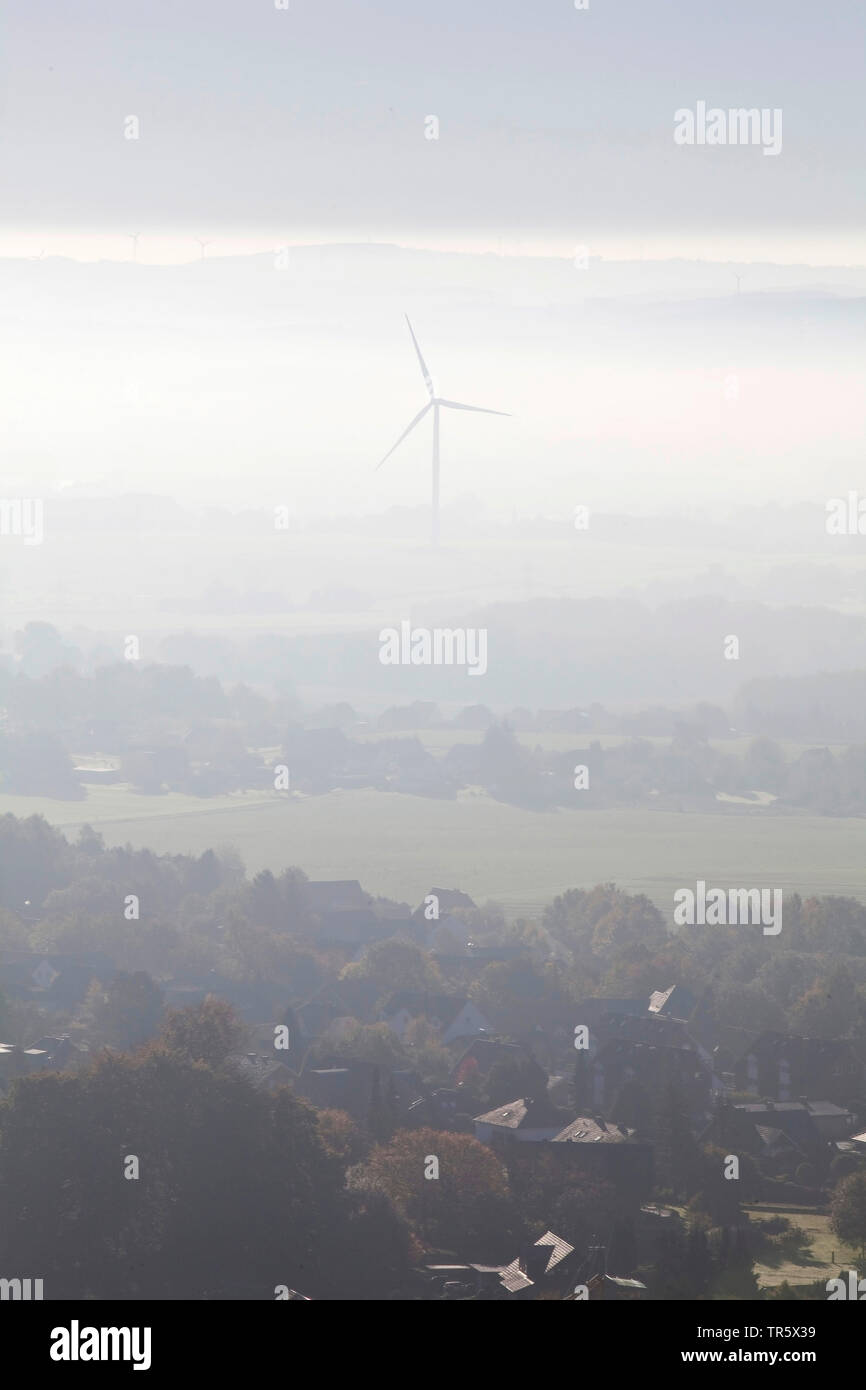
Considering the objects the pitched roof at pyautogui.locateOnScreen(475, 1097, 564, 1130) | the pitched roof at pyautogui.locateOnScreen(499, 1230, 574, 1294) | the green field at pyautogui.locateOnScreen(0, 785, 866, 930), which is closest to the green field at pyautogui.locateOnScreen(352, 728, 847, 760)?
the green field at pyautogui.locateOnScreen(0, 785, 866, 930)

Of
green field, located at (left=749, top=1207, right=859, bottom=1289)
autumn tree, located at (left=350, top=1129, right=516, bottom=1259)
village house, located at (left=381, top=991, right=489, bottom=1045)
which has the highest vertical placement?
village house, located at (left=381, top=991, right=489, bottom=1045)

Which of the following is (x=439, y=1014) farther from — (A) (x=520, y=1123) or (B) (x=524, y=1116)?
(A) (x=520, y=1123)

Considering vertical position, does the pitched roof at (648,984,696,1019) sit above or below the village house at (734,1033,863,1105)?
above

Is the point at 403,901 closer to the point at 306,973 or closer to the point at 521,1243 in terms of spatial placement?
the point at 306,973

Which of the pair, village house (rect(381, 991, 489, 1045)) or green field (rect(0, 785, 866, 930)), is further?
green field (rect(0, 785, 866, 930))

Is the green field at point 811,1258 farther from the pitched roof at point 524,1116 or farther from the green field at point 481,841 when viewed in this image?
the green field at point 481,841

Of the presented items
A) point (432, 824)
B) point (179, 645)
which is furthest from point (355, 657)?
point (432, 824)

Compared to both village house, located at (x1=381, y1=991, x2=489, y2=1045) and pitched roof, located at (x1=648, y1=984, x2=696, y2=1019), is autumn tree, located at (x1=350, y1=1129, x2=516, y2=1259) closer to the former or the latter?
village house, located at (x1=381, y1=991, x2=489, y2=1045)

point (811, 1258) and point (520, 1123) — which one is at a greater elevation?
point (520, 1123)

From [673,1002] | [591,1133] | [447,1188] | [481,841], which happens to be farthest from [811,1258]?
[481,841]
